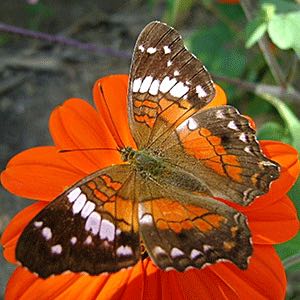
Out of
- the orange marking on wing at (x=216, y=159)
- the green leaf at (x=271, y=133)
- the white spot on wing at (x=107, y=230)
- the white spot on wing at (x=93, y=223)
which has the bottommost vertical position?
the green leaf at (x=271, y=133)

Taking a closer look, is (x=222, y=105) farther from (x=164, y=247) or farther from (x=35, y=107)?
(x=35, y=107)

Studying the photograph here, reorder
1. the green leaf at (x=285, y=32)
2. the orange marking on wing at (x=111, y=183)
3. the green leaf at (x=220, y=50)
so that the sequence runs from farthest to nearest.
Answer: the green leaf at (x=220, y=50), the green leaf at (x=285, y=32), the orange marking on wing at (x=111, y=183)

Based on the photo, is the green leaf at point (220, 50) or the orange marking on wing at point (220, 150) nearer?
the orange marking on wing at point (220, 150)

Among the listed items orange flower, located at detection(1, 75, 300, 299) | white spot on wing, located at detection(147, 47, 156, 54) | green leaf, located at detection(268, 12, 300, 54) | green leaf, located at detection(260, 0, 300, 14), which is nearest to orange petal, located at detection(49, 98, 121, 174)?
orange flower, located at detection(1, 75, 300, 299)

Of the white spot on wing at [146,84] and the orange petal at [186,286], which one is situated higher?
the white spot on wing at [146,84]

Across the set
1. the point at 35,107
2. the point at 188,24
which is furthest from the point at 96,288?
the point at 188,24

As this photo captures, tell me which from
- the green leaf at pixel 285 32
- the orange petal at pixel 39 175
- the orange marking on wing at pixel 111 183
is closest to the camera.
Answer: the orange marking on wing at pixel 111 183

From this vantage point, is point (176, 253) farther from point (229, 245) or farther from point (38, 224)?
point (38, 224)

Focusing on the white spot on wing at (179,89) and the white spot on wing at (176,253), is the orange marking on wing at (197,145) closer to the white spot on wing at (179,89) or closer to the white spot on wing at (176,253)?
the white spot on wing at (179,89)

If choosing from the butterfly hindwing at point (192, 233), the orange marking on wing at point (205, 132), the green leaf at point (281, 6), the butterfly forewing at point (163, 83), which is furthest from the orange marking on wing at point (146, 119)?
the green leaf at point (281, 6)
